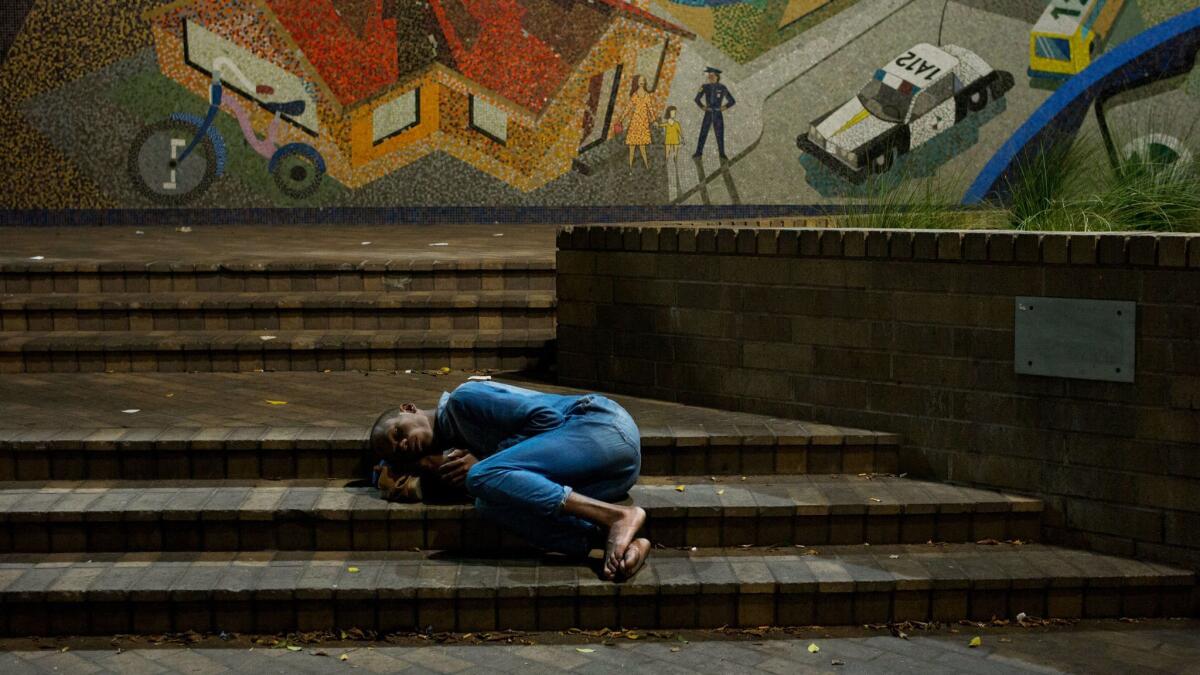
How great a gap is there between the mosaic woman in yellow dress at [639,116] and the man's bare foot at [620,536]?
29.0 ft

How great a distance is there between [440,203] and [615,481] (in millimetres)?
8708

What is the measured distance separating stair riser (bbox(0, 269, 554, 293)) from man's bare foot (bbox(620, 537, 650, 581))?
12.6ft

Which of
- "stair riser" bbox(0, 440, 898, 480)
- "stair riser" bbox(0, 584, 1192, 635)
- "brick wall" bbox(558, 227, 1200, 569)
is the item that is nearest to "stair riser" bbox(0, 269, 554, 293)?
"brick wall" bbox(558, 227, 1200, 569)

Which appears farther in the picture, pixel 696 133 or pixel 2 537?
pixel 696 133

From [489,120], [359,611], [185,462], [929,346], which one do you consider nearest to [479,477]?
[359,611]

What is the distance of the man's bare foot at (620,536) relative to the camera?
504 cm

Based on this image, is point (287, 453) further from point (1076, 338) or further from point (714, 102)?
point (714, 102)

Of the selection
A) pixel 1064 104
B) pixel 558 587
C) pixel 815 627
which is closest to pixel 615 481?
pixel 558 587

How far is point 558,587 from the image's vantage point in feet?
16.4

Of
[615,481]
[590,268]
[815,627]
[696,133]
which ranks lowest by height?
[815,627]

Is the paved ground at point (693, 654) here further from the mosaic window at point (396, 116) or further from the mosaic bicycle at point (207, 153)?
the mosaic window at point (396, 116)

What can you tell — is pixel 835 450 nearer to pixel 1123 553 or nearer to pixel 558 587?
Answer: pixel 1123 553

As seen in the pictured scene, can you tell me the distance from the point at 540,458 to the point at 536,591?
54 centimetres

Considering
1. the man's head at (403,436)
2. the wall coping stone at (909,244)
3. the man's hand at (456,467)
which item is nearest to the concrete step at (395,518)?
the man's hand at (456,467)
